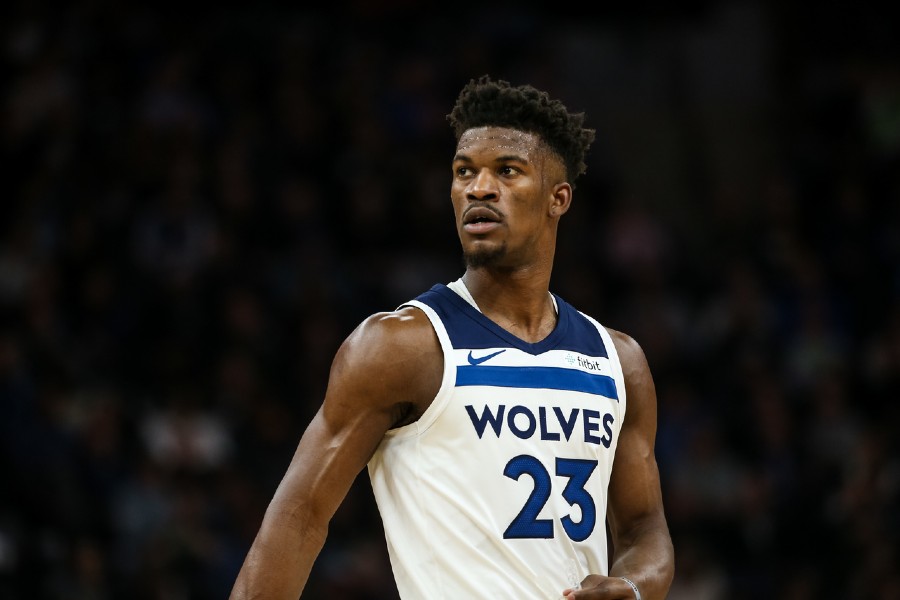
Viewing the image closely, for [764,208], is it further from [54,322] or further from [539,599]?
[539,599]

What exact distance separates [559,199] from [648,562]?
1171mm

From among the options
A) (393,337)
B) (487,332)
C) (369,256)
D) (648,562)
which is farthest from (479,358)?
(369,256)

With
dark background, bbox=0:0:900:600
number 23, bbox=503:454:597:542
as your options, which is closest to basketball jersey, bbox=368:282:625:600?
number 23, bbox=503:454:597:542

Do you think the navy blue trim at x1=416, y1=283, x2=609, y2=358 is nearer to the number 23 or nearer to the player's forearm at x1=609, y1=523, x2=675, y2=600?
the number 23

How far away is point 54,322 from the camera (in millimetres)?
9125

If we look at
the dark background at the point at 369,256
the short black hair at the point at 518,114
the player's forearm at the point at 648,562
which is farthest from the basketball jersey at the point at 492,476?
the dark background at the point at 369,256

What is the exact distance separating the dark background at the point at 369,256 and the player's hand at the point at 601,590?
4.21 m

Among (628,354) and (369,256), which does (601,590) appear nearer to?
(628,354)

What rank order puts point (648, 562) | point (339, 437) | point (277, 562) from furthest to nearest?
point (648, 562) → point (339, 437) → point (277, 562)

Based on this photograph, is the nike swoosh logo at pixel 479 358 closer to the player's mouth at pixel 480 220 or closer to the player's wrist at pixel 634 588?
the player's mouth at pixel 480 220

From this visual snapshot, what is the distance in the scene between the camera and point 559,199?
4293 mm

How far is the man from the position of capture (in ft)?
12.7

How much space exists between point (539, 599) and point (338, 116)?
7648 mm

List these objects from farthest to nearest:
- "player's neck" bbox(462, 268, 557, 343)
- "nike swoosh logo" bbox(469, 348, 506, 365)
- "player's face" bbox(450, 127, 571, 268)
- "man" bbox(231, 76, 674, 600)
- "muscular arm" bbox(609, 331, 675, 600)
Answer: "muscular arm" bbox(609, 331, 675, 600) < "player's neck" bbox(462, 268, 557, 343) < "player's face" bbox(450, 127, 571, 268) < "nike swoosh logo" bbox(469, 348, 506, 365) < "man" bbox(231, 76, 674, 600)
